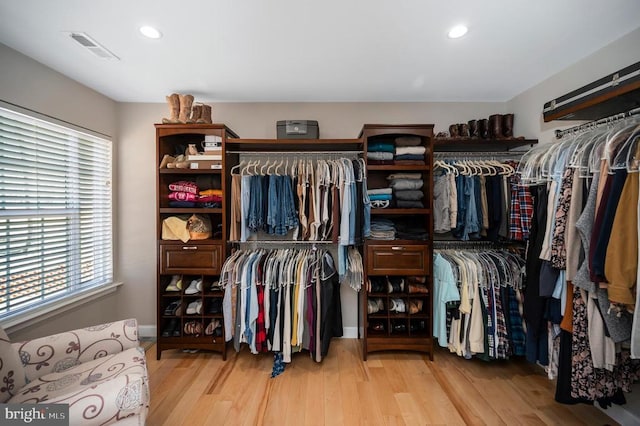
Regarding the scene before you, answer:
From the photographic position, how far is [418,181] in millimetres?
2186

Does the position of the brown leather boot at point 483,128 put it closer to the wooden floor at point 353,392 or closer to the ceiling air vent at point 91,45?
the wooden floor at point 353,392

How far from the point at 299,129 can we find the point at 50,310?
2.51m

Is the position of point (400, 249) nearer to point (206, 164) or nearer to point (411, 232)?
point (411, 232)

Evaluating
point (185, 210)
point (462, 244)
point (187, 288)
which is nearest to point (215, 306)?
point (187, 288)

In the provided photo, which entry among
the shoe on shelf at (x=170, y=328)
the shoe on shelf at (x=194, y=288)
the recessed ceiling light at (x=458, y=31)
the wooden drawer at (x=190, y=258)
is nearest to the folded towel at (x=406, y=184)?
the recessed ceiling light at (x=458, y=31)

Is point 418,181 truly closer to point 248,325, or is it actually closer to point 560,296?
point 560,296

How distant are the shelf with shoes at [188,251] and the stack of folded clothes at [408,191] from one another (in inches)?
62.7

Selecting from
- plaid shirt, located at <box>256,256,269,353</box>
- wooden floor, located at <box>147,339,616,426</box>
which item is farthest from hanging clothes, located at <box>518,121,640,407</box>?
plaid shirt, located at <box>256,256,269,353</box>

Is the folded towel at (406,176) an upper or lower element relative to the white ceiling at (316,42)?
lower

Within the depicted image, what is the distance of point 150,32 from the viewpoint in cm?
151

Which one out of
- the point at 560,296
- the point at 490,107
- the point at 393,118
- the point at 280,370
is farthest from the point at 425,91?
the point at 280,370

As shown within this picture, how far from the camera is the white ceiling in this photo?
1.33m

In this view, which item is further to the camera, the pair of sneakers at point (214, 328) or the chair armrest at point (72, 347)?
the pair of sneakers at point (214, 328)

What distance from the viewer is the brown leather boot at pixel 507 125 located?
224 centimetres
